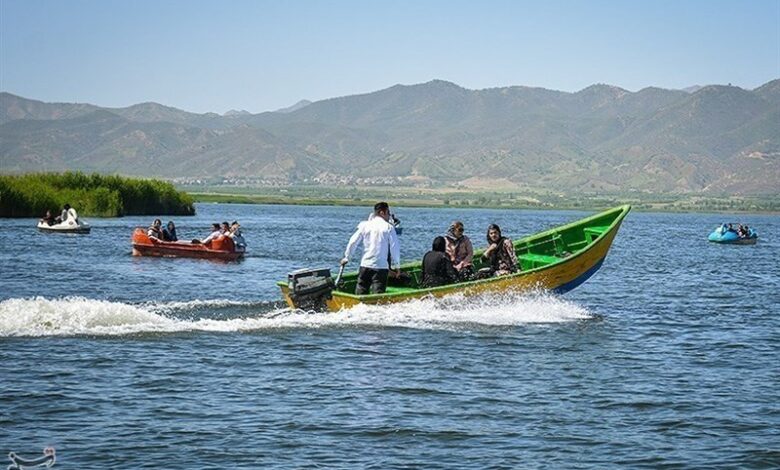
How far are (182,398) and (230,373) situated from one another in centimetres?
204

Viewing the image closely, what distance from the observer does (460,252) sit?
2645cm

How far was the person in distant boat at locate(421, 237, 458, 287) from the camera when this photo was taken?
25.4 m

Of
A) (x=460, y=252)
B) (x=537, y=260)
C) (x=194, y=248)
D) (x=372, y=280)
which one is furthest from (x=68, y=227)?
(x=372, y=280)

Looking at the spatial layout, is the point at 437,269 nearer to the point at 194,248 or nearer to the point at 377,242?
the point at 377,242

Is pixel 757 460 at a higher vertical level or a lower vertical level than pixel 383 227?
lower

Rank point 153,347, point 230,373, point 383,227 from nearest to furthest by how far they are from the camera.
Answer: point 230,373, point 153,347, point 383,227

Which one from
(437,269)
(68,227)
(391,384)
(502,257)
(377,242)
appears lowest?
(391,384)

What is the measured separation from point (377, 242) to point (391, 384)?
6.43 m

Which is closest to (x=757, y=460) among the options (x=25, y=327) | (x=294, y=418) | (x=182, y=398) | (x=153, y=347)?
(x=294, y=418)

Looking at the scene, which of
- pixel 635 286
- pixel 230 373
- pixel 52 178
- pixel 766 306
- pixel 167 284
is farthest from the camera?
pixel 52 178

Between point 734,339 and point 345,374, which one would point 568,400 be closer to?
point 345,374

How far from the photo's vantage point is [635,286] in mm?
40312

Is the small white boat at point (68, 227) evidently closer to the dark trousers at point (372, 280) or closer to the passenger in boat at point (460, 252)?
the passenger in boat at point (460, 252)

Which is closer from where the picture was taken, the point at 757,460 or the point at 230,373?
the point at 757,460
